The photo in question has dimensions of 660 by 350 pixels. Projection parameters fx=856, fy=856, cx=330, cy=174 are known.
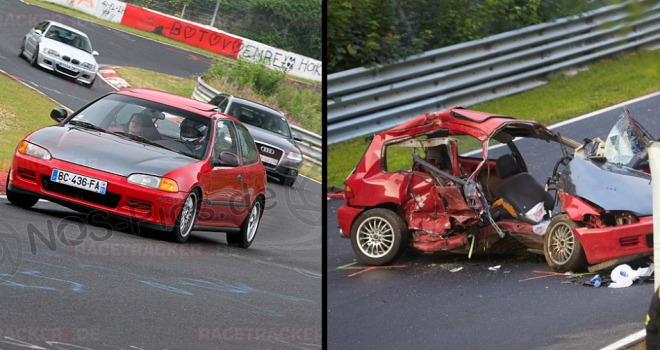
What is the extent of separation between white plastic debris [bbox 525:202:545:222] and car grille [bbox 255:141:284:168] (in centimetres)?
207

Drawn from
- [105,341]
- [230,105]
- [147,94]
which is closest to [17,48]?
[147,94]

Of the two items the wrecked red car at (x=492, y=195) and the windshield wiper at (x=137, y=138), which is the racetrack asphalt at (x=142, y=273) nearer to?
the windshield wiper at (x=137, y=138)

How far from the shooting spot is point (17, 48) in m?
6.34

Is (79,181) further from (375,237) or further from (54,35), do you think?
(375,237)

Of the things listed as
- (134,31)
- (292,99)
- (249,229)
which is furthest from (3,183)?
(292,99)

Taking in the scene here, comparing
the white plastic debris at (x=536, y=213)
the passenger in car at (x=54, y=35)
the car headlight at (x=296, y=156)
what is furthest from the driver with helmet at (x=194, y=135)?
the white plastic debris at (x=536, y=213)

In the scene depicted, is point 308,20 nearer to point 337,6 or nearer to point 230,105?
point 230,105

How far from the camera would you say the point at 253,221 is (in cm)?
705

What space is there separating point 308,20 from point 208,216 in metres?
1.80

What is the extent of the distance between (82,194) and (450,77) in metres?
3.81

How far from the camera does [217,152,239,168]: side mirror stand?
688 centimetres

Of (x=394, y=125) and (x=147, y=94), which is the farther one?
(x=394, y=125)
